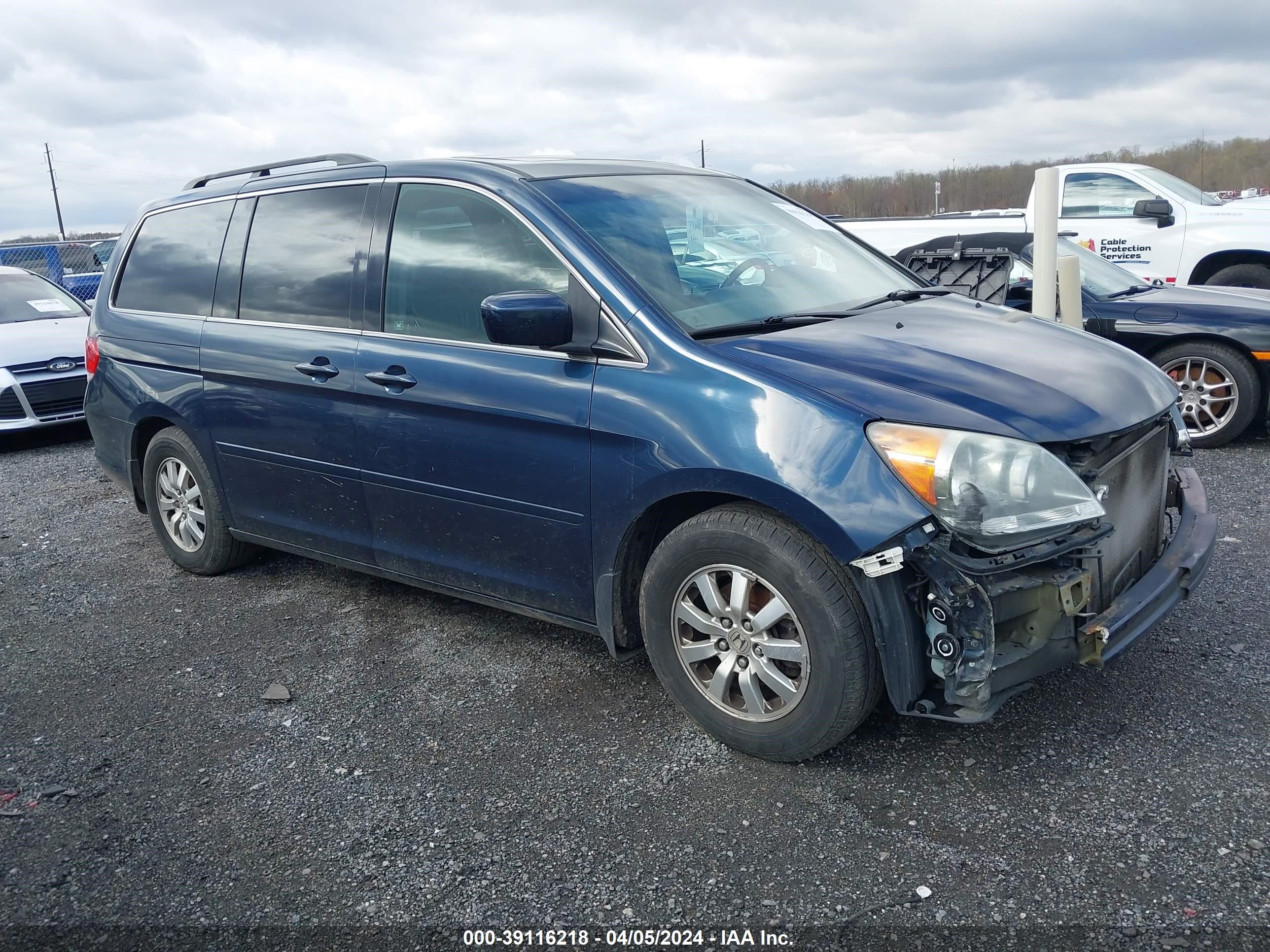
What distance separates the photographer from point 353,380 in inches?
154

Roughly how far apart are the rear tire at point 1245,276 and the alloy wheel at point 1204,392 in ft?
13.6

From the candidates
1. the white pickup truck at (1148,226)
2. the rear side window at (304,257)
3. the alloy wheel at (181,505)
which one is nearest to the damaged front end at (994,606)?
the rear side window at (304,257)

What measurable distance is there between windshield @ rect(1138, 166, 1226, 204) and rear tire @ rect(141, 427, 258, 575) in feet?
32.4

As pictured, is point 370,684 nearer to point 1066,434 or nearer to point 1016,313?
point 1066,434

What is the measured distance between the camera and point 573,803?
303cm

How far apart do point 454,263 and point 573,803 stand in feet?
6.38

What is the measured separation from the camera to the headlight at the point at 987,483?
2688 millimetres

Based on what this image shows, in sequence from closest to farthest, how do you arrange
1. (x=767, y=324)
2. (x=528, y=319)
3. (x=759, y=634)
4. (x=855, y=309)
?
(x=759, y=634) < (x=528, y=319) < (x=767, y=324) < (x=855, y=309)

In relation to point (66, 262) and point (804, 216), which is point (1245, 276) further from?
point (66, 262)

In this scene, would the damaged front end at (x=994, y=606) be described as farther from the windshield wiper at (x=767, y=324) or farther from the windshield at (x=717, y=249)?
the windshield at (x=717, y=249)

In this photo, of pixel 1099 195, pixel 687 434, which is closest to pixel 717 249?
pixel 687 434

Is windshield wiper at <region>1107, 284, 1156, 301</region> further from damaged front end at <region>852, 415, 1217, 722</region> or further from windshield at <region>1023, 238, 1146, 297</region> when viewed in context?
damaged front end at <region>852, 415, 1217, 722</region>

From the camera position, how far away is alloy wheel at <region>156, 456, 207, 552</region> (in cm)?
500

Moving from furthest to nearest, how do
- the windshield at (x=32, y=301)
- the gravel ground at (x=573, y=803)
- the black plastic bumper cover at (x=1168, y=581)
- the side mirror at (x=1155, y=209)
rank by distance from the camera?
the side mirror at (x=1155, y=209) < the windshield at (x=32, y=301) < the black plastic bumper cover at (x=1168, y=581) < the gravel ground at (x=573, y=803)
